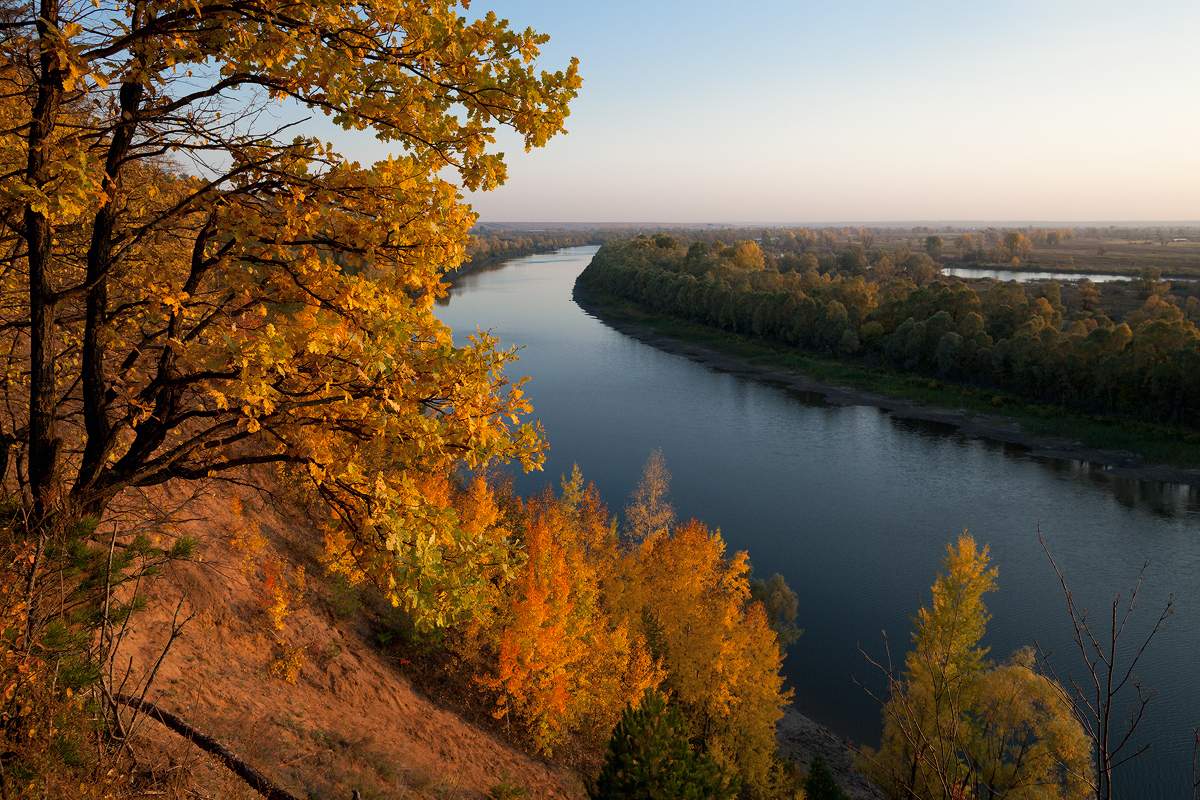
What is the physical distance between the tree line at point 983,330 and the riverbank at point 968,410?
66.4 inches

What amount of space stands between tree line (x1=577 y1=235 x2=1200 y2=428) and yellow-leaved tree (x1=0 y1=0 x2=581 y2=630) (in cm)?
4697

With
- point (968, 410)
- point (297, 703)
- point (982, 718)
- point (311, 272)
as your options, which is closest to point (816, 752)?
point (982, 718)

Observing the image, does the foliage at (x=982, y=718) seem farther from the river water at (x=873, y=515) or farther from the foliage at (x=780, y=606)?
the foliage at (x=780, y=606)

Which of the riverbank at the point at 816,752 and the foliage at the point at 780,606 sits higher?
the foliage at the point at 780,606

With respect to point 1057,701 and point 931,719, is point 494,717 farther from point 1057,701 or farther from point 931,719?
point 1057,701

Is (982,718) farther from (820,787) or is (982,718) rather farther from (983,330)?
(983,330)

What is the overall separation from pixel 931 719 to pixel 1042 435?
101ft

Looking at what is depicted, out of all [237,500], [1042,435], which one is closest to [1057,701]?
[237,500]

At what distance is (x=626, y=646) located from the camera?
1842 centimetres

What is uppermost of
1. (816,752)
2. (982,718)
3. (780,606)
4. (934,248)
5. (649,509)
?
(934,248)

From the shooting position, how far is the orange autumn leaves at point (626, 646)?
16297mm

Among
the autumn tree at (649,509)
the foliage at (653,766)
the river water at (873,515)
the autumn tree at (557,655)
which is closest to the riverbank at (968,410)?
the river water at (873,515)

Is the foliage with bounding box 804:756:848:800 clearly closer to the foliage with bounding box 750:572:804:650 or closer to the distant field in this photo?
the foliage with bounding box 750:572:804:650

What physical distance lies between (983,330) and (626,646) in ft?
141
